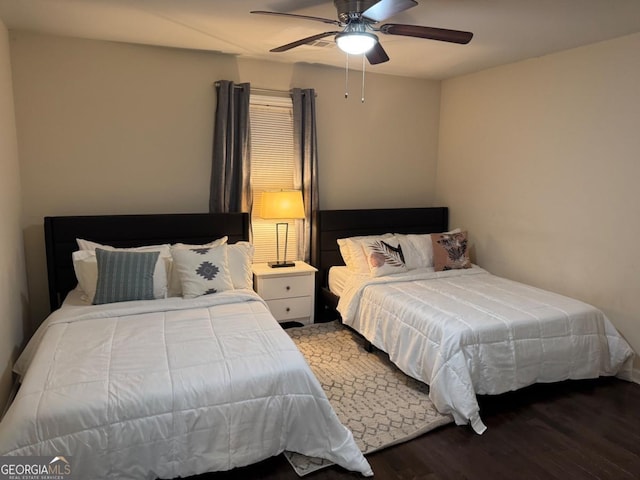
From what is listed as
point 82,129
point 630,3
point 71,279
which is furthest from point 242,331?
point 630,3

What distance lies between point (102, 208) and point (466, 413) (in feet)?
10.2

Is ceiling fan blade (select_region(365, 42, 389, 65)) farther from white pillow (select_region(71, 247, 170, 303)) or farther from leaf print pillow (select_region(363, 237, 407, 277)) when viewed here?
white pillow (select_region(71, 247, 170, 303))

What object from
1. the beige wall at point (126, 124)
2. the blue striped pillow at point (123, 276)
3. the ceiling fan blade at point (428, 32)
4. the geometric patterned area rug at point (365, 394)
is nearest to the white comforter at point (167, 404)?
the geometric patterned area rug at point (365, 394)

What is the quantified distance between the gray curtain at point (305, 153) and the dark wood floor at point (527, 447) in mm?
2190

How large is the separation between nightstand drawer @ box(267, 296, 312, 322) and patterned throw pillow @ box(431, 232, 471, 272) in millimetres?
1255

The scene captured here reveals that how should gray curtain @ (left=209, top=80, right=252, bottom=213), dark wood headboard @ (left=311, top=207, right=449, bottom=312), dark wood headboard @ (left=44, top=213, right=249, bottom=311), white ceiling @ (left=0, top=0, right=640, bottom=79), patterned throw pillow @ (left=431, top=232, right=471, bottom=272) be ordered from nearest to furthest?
1. white ceiling @ (left=0, top=0, right=640, bottom=79)
2. dark wood headboard @ (left=44, top=213, right=249, bottom=311)
3. gray curtain @ (left=209, top=80, right=252, bottom=213)
4. patterned throw pillow @ (left=431, top=232, right=471, bottom=272)
5. dark wood headboard @ (left=311, top=207, right=449, bottom=312)

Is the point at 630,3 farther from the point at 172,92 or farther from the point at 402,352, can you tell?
the point at 172,92

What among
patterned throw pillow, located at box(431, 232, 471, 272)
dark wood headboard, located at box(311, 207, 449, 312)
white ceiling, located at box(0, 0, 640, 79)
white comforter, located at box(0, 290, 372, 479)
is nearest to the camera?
white comforter, located at box(0, 290, 372, 479)

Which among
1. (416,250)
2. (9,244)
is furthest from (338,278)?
(9,244)

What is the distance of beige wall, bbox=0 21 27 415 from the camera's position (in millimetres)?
2598

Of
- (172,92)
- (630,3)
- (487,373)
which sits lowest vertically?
(487,373)

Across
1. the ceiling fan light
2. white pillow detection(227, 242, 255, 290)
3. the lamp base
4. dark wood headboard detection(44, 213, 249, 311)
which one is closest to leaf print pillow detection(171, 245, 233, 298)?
white pillow detection(227, 242, 255, 290)

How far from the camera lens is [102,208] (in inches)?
137

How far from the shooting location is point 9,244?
2809 millimetres
